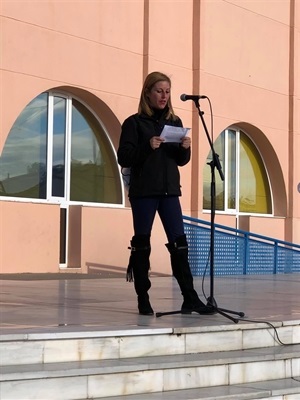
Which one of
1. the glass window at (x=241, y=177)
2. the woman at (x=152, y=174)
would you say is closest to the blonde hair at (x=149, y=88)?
the woman at (x=152, y=174)

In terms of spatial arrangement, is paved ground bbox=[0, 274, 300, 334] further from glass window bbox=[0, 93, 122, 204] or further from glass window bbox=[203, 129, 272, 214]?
glass window bbox=[203, 129, 272, 214]

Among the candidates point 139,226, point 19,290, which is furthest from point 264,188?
point 139,226

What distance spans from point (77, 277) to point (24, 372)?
25.6 feet

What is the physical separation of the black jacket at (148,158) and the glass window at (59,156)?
6.52 metres

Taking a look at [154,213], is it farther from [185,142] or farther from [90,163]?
[90,163]

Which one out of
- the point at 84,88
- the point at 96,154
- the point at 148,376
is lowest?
the point at 148,376

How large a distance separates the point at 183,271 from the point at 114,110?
7.95 metres

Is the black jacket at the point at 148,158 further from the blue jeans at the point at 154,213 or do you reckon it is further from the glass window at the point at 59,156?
the glass window at the point at 59,156

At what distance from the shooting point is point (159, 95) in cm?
641

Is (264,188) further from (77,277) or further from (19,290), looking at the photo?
(19,290)

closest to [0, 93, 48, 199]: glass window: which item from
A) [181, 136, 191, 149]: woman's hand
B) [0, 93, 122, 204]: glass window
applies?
[0, 93, 122, 204]: glass window

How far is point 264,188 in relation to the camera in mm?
18531

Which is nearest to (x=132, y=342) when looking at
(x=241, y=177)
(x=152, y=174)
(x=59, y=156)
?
(x=152, y=174)

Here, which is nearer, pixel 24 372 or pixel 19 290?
pixel 24 372
